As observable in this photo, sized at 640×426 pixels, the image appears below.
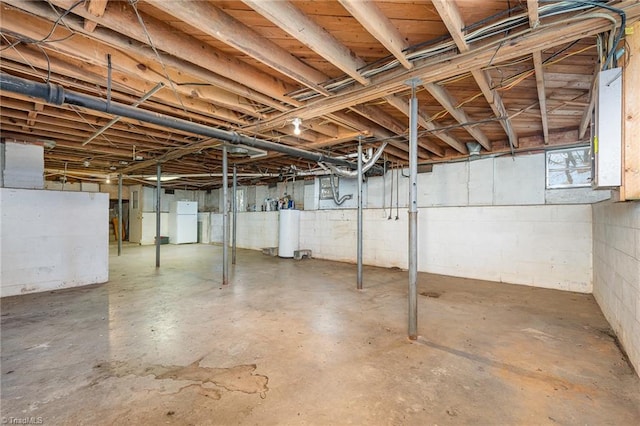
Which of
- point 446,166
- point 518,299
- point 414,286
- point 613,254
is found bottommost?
point 518,299

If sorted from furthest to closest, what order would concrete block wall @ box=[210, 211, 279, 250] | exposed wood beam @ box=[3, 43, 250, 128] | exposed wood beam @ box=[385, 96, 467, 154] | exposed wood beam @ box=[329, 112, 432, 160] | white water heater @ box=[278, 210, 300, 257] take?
concrete block wall @ box=[210, 211, 279, 250] → white water heater @ box=[278, 210, 300, 257] → exposed wood beam @ box=[329, 112, 432, 160] → exposed wood beam @ box=[385, 96, 467, 154] → exposed wood beam @ box=[3, 43, 250, 128]

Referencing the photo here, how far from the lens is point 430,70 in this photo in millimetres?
2289

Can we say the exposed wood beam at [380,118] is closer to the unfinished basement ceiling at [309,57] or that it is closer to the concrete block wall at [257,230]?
the unfinished basement ceiling at [309,57]

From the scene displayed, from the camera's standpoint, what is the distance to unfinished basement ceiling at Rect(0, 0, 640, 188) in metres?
1.77

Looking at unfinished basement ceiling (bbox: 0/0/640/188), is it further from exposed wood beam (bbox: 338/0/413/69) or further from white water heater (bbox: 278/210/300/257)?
white water heater (bbox: 278/210/300/257)

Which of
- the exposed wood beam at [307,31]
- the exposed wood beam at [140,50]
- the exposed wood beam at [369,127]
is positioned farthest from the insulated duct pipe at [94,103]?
the exposed wood beam at [307,31]

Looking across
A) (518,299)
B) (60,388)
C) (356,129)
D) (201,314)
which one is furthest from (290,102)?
(518,299)

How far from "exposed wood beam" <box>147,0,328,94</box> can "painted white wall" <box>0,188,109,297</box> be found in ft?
12.9

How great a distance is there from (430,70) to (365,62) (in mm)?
534

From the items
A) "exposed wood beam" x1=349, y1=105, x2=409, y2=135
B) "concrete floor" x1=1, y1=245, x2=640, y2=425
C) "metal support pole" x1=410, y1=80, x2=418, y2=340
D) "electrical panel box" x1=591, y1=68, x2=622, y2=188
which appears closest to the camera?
"concrete floor" x1=1, y1=245, x2=640, y2=425

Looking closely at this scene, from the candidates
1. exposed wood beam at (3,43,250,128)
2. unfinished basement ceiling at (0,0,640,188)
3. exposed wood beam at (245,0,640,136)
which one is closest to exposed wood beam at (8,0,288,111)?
unfinished basement ceiling at (0,0,640,188)

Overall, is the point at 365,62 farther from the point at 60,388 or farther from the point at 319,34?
the point at 60,388

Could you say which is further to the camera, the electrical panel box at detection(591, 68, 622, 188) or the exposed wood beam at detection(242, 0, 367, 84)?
the electrical panel box at detection(591, 68, 622, 188)

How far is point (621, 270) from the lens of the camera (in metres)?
2.39
